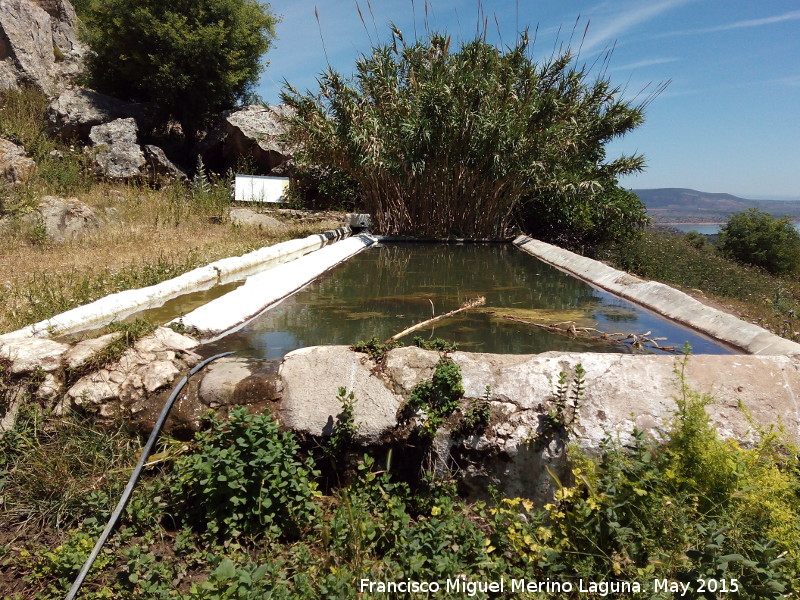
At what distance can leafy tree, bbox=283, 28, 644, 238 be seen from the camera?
26.3 ft

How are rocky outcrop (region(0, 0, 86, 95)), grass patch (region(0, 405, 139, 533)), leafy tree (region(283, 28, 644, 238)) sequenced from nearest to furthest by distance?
grass patch (region(0, 405, 139, 533)) < leafy tree (region(283, 28, 644, 238)) < rocky outcrop (region(0, 0, 86, 95))

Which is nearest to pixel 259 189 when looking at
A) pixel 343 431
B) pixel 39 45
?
pixel 39 45

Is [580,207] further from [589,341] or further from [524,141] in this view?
[589,341]

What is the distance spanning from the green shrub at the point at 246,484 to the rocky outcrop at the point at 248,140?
40.1ft

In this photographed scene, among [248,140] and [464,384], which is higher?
[248,140]

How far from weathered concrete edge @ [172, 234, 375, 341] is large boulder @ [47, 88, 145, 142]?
9404mm

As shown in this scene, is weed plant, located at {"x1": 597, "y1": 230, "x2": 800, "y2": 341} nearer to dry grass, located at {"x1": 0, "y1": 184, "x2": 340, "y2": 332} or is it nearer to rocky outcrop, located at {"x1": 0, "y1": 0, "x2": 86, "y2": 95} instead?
dry grass, located at {"x1": 0, "y1": 184, "x2": 340, "y2": 332}

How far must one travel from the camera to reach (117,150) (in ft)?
38.1

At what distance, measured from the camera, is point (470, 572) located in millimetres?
1705

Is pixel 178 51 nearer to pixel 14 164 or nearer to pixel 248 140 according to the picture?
pixel 248 140

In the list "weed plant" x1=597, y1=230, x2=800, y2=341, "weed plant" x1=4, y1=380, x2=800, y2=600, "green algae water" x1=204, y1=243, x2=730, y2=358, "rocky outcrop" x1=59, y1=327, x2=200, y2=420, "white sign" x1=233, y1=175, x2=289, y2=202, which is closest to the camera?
"weed plant" x1=4, y1=380, x2=800, y2=600

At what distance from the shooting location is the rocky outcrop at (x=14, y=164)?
8334mm


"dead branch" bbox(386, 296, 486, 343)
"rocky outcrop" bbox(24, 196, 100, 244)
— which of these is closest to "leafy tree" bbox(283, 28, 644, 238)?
"rocky outcrop" bbox(24, 196, 100, 244)

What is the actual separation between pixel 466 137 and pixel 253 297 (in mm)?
5277
